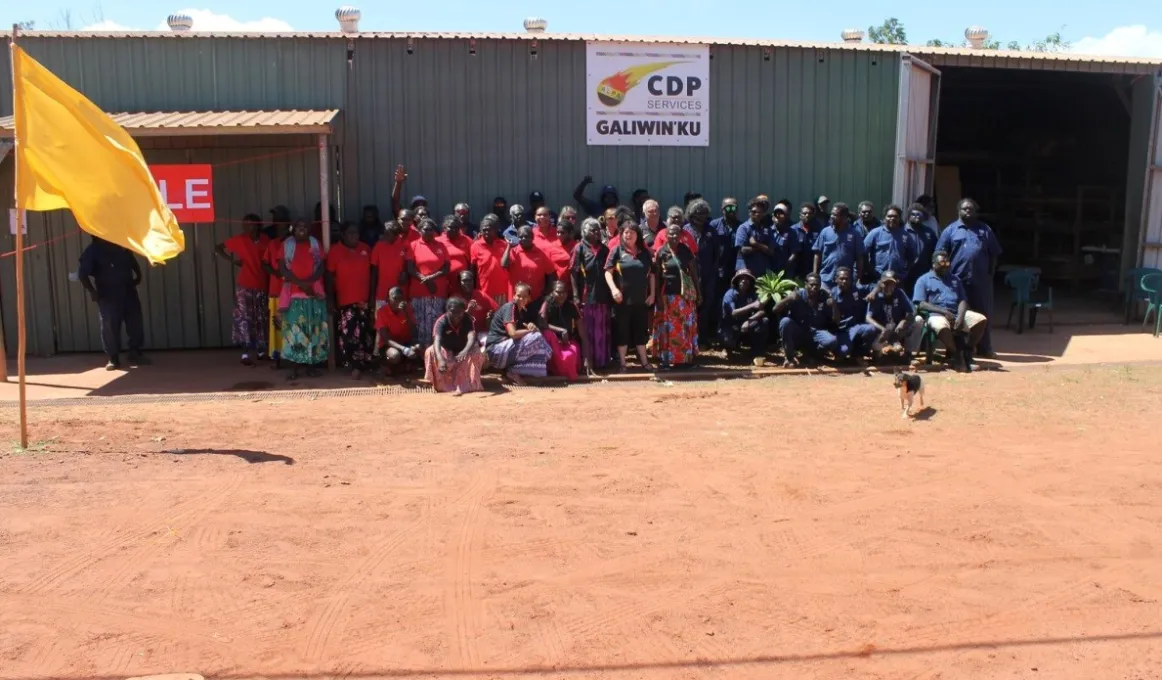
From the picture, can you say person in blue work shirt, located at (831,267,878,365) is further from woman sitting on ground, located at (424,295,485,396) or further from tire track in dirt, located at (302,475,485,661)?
tire track in dirt, located at (302,475,485,661)

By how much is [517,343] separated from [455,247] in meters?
1.30

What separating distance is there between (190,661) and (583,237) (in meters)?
6.80

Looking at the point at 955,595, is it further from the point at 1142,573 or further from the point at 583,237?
the point at 583,237

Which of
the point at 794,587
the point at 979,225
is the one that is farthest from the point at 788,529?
the point at 979,225

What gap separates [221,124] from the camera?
10156 millimetres

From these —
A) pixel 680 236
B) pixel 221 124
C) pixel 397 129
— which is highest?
pixel 397 129

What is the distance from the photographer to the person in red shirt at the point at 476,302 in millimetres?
9969

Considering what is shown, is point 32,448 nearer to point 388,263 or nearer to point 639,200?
point 388,263

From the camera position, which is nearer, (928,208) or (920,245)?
(920,245)

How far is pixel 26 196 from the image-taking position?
7.15m

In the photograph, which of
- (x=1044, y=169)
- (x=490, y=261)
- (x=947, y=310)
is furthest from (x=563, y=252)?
(x=1044, y=169)

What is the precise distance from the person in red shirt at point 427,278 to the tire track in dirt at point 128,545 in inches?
168

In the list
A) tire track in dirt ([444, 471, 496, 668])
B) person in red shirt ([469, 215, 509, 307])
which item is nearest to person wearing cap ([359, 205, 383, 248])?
person in red shirt ([469, 215, 509, 307])

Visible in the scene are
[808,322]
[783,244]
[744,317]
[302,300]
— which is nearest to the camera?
[302,300]
